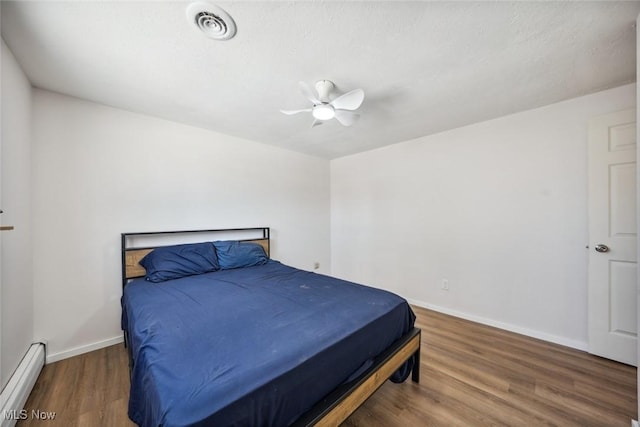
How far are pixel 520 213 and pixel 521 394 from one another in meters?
1.71

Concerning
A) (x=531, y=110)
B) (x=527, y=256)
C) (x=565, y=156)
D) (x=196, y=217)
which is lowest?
(x=527, y=256)

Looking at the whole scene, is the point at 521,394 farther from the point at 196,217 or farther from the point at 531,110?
the point at 196,217

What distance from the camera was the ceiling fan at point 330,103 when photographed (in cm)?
177

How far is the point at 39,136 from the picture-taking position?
6.73 ft

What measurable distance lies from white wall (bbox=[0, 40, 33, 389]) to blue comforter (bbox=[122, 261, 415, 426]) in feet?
2.09

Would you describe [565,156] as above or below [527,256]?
above

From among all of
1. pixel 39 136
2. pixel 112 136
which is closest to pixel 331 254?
pixel 112 136

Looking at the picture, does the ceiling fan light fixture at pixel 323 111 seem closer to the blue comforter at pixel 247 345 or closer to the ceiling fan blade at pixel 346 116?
the ceiling fan blade at pixel 346 116

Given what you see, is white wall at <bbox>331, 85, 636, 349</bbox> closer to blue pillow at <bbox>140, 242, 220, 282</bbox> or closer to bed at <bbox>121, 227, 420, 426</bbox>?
bed at <bbox>121, 227, 420, 426</bbox>

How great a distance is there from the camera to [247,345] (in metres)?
1.17

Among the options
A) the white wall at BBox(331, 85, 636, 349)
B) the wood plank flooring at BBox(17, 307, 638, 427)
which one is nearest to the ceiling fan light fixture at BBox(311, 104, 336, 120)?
the white wall at BBox(331, 85, 636, 349)

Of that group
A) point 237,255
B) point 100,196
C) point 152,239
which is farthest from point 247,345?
point 100,196

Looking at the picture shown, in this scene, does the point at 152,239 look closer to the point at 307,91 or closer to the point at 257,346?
the point at 257,346

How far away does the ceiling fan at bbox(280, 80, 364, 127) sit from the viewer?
1769 mm
